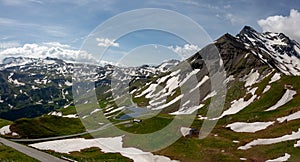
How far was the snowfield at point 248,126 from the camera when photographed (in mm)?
106562

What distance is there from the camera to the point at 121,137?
11894cm

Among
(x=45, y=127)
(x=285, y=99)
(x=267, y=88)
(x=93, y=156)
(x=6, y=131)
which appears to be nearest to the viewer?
(x=93, y=156)

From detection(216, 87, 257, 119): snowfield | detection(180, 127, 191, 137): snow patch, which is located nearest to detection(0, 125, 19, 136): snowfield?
detection(180, 127, 191, 137): snow patch

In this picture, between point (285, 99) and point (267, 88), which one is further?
point (267, 88)

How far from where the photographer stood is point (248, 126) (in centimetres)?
11294

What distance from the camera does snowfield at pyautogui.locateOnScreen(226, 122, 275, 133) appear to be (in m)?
107

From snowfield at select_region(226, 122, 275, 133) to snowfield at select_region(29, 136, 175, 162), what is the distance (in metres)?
35.6

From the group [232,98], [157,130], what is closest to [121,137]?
[157,130]

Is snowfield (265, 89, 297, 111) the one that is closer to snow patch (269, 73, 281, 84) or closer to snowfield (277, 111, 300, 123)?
snow patch (269, 73, 281, 84)

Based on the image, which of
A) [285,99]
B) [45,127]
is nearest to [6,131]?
[45,127]

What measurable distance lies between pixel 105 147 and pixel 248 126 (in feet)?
162

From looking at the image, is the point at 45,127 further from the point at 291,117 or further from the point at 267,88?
the point at 267,88

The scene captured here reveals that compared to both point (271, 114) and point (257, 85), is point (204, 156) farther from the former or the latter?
point (257, 85)

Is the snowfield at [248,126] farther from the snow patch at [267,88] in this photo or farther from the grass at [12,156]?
the grass at [12,156]
